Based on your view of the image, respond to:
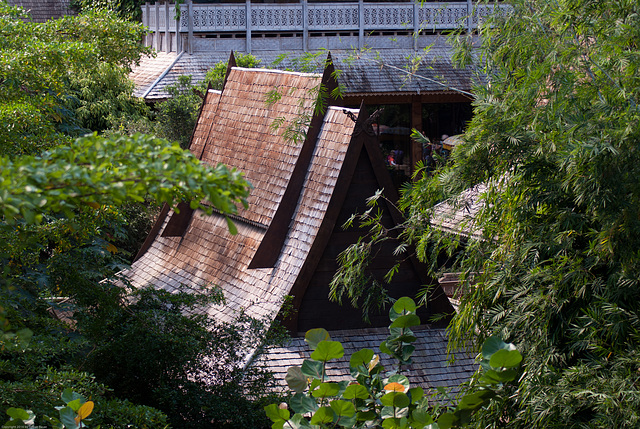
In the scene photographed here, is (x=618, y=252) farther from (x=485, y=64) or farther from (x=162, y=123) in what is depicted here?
(x=162, y=123)

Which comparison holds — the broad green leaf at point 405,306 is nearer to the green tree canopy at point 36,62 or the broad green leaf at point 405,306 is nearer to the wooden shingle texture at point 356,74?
the green tree canopy at point 36,62

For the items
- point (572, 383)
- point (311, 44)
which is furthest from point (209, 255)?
point (311, 44)

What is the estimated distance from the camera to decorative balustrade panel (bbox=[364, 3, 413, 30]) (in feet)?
72.6

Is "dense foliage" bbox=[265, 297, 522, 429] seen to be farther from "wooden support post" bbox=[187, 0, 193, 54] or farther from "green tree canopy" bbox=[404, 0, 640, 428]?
"wooden support post" bbox=[187, 0, 193, 54]

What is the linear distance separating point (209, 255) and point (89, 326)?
318cm

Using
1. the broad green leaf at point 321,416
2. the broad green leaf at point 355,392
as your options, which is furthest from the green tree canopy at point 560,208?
the broad green leaf at point 321,416

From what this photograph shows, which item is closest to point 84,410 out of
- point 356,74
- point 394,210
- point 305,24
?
point 394,210

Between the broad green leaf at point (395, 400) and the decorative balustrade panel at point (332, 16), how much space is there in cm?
1879

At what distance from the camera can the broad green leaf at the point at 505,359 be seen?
156 inches

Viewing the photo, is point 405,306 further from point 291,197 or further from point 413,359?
point 291,197

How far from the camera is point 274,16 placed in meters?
21.3

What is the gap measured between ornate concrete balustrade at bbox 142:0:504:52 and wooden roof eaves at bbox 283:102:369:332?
44.6ft

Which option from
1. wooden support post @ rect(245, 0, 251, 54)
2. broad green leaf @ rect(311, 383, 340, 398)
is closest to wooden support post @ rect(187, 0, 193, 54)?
wooden support post @ rect(245, 0, 251, 54)

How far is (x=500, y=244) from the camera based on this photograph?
6309 mm
